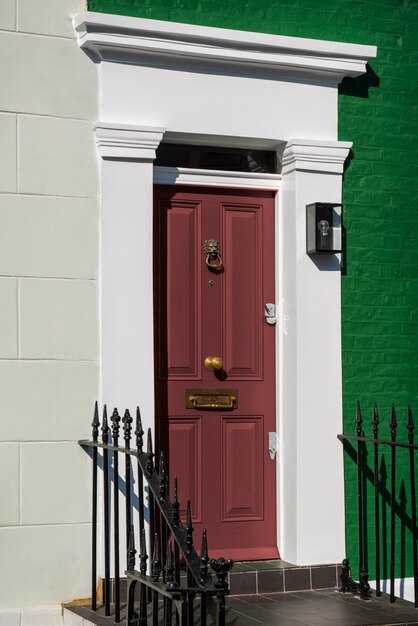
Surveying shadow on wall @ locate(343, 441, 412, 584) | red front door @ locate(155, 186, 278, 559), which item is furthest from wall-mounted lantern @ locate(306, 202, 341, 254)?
shadow on wall @ locate(343, 441, 412, 584)

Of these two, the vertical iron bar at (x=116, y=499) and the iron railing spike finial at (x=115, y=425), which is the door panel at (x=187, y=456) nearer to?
the vertical iron bar at (x=116, y=499)

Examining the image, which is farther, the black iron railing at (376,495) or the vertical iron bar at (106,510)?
the black iron railing at (376,495)

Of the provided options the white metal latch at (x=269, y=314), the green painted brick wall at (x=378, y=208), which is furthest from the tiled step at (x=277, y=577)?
the white metal latch at (x=269, y=314)

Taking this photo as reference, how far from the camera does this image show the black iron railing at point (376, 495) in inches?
249

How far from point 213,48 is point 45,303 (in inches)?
74.2

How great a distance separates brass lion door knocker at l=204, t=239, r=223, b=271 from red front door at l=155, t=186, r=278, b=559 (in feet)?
0.05

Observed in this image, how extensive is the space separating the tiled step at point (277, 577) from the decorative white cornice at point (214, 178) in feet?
7.82

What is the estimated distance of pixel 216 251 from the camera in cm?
686

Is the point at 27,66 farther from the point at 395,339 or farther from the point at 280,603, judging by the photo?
the point at 280,603

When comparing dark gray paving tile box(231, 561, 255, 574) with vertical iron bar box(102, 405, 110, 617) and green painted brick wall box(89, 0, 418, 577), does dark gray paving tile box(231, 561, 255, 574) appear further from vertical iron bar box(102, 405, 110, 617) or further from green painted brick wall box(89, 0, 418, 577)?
vertical iron bar box(102, 405, 110, 617)

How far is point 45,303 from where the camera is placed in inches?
247

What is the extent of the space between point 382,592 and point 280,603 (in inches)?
33.8

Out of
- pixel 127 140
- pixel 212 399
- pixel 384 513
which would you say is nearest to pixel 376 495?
pixel 384 513

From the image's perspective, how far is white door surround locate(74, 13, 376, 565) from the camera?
6.43 metres
